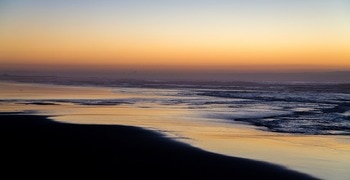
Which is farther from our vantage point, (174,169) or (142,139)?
(142,139)

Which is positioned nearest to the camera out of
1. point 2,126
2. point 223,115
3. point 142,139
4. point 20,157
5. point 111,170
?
point 111,170

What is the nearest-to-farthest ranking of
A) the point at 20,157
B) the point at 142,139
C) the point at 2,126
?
the point at 20,157 → the point at 142,139 → the point at 2,126

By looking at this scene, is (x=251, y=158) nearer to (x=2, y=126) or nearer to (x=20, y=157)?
(x=20, y=157)

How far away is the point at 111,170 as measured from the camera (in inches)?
373

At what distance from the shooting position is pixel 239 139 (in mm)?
15188

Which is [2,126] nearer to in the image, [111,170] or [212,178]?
[111,170]

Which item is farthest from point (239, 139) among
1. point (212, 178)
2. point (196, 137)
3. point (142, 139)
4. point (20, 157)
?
point (20, 157)

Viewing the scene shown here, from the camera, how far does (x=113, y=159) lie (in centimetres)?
1067

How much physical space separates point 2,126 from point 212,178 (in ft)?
34.2

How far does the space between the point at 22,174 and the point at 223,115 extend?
16347 mm

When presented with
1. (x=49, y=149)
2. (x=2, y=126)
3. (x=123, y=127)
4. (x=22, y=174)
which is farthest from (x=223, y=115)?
(x=22, y=174)

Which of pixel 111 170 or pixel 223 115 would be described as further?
pixel 223 115

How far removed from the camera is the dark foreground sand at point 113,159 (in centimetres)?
924

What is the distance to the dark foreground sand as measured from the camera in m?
9.24
